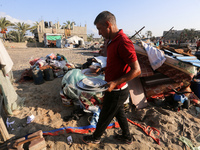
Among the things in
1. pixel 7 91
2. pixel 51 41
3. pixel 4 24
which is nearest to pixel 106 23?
pixel 7 91

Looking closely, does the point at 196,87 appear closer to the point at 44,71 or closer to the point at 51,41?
the point at 44,71

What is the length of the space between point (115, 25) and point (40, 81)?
422 centimetres

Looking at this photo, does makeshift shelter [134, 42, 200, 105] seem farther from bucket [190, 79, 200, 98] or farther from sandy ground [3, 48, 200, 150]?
sandy ground [3, 48, 200, 150]

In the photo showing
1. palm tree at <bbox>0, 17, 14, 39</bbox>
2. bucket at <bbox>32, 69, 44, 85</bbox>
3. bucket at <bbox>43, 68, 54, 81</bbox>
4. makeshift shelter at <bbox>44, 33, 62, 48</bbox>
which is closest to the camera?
bucket at <bbox>32, 69, 44, 85</bbox>

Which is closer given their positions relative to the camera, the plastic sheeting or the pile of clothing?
the plastic sheeting

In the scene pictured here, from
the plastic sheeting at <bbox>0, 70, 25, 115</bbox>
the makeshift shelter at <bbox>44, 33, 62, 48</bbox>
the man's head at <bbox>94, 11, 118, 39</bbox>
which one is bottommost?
the plastic sheeting at <bbox>0, 70, 25, 115</bbox>

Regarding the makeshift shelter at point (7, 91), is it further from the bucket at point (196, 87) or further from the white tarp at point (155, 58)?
the bucket at point (196, 87)

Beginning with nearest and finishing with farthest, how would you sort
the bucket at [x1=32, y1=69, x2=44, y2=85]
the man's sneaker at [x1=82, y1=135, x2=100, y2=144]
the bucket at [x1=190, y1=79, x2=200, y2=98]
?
the man's sneaker at [x1=82, y1=135, x2=100, y2=144]
the bucket at [x1=190, y1=79, x2=200, y2=98]
the bucket at [x1=32, y1=69, x2=44, y2=85]

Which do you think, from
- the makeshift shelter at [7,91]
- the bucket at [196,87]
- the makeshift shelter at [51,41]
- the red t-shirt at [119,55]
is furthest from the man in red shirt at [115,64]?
the makeshift shelter at [51,41]

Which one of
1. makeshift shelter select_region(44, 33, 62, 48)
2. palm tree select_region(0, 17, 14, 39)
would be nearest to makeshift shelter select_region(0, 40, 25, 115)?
makeshift shelter select_region(44, 33, 62, 48)

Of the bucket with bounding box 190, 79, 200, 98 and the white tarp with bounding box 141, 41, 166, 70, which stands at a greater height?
the white tarp with bounding box 141, 41, 166, 70

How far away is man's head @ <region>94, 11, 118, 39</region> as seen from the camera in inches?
56.5

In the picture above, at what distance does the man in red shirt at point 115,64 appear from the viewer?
1.34m

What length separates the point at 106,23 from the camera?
145cm
